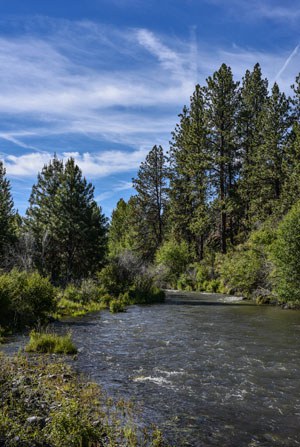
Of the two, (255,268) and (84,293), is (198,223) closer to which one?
(255,268)

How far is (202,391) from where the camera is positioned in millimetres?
8867

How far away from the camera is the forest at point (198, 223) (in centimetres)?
2352

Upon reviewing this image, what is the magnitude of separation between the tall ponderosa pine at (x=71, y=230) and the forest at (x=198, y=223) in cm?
10

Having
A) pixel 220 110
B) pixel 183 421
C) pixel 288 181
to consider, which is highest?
pixel 220 110

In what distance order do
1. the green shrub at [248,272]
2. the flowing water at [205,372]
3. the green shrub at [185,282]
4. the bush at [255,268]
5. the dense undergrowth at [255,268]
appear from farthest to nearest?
the green shrub at [185,282] < the green shrub at [248,272] < the bush at [255,268] < the dense undergrowth at [255,268] < the flowing water at [205,372]

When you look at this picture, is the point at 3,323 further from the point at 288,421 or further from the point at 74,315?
the point at 288,421

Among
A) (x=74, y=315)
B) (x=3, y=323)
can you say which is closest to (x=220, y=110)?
(x=74, y=315)

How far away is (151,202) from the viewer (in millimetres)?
57969

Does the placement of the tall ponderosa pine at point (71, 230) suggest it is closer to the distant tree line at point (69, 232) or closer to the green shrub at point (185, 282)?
the distant tree line at point (69, 232)

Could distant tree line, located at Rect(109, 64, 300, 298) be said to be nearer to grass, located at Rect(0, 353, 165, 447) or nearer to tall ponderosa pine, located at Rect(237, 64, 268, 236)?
tall ponderosa pine, located at Rect(237, 64, 268, 236)

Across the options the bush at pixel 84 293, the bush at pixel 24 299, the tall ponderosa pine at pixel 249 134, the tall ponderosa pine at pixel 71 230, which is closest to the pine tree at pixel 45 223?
the tall ponderosa pine at pixel 71 230

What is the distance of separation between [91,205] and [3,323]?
74.0 feet

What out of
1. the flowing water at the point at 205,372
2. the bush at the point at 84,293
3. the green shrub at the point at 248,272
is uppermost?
the green shrub at the point at 248,272

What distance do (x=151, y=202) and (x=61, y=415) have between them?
5236 cm
